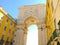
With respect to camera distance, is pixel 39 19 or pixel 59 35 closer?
pixel 59 35

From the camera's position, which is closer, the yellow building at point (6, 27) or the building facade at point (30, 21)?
the yellow building at point (6, 27)

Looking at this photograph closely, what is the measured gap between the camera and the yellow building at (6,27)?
26352 mm

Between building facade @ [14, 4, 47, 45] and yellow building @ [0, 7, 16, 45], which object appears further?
building facade @ [14, 4, 47, 45]

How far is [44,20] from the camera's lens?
95.5ft

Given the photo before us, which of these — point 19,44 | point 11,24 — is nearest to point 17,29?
point 11,24

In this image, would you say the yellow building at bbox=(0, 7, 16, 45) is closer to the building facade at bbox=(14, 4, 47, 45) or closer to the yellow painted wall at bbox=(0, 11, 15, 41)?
the yellow painted wall at bbox=(0, 11, 15, 41)

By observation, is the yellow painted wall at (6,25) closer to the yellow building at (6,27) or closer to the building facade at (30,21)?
the yellow building at (6,27)

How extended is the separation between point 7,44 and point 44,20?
9.94 m

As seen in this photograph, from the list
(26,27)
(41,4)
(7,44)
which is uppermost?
(41,4)

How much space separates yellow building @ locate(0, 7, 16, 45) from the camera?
86.5ft

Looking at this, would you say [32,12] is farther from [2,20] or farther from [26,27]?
[2,20]

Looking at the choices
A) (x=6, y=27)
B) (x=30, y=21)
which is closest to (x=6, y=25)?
(x=6, y=27)

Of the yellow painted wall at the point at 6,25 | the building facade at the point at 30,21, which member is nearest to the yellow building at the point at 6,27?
the yellow painted wall at the point at 6,25

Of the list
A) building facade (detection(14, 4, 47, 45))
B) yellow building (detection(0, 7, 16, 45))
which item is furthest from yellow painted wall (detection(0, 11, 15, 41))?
building facade (detection(14, 4, 47, 45))
